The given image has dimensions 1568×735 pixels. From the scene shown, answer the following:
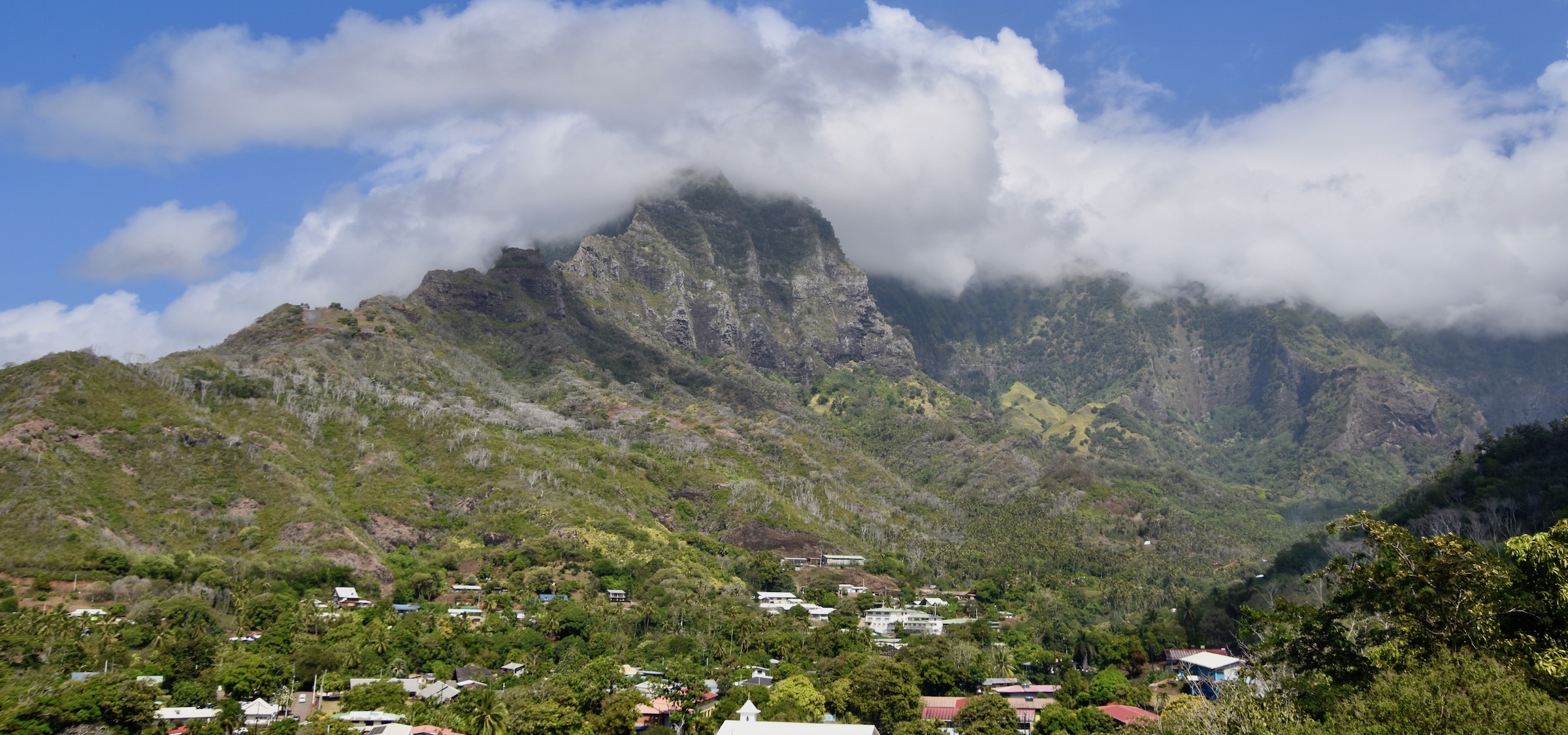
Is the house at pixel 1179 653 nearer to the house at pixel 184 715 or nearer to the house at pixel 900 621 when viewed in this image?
the house at pixel 900 621

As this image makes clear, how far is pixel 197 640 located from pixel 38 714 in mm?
31143

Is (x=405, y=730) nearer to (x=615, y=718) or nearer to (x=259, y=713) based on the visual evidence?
(x=259, y=713)

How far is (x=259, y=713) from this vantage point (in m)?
91.5

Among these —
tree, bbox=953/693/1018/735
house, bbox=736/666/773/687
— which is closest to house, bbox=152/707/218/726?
house, bbox=736/666/773/687

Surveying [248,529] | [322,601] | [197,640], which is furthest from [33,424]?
[197,640]

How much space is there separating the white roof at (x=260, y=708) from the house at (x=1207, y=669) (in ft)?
270

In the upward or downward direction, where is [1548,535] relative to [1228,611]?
upward

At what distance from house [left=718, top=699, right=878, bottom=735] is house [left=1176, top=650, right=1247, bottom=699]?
36239 mm

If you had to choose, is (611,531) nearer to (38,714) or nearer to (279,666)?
(279,666)

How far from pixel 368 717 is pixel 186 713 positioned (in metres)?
14.1

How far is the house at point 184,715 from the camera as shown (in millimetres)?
86625

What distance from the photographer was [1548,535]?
53812 millimetres

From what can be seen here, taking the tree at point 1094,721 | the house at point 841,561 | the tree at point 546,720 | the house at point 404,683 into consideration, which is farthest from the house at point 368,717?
the house at point 841,561

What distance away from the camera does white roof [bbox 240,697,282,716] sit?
91688mm
